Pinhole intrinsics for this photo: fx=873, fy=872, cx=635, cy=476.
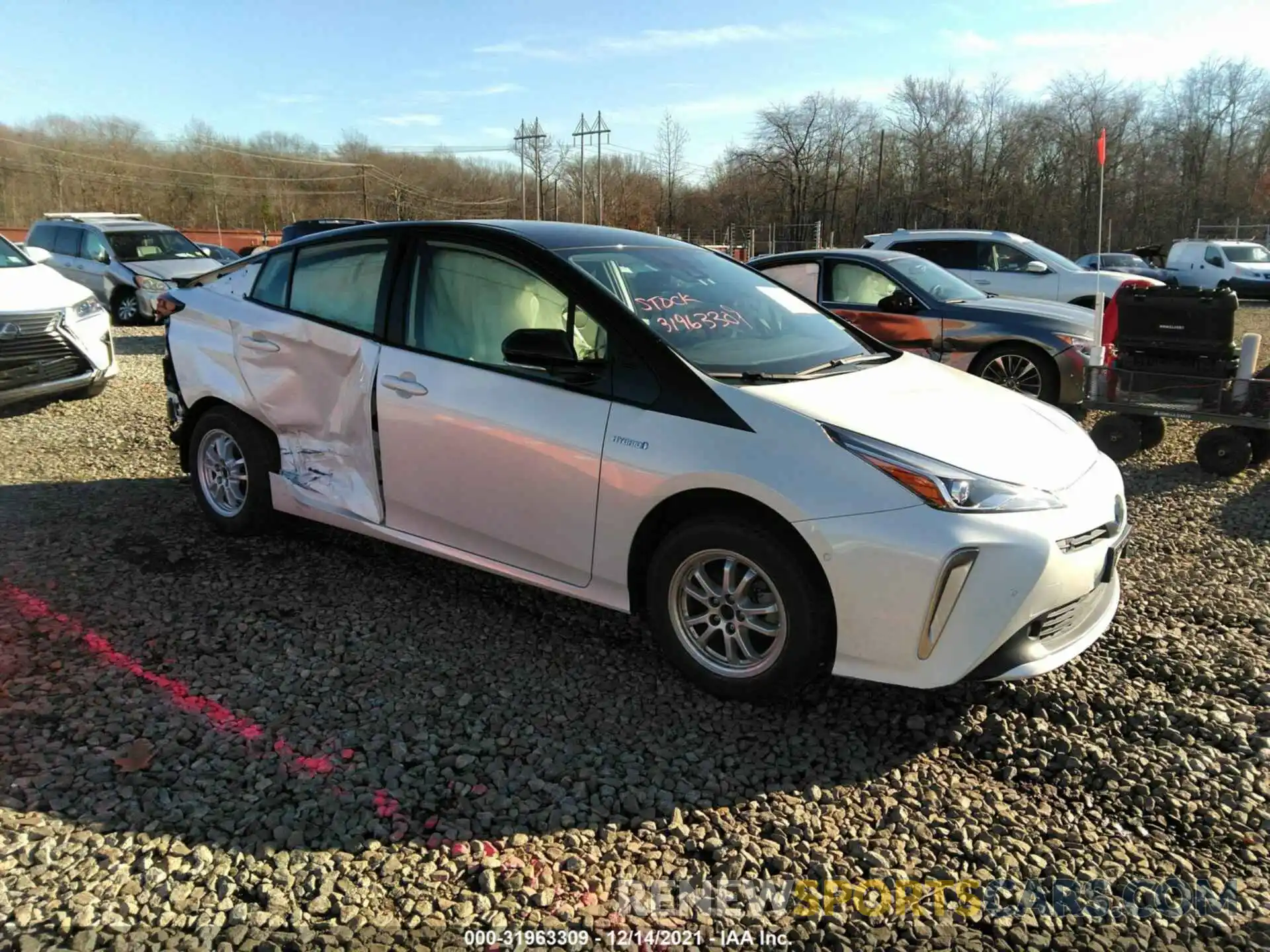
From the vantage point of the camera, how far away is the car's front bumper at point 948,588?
275 centimetres

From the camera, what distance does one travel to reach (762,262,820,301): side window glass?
8.64 metres

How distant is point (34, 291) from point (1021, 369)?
8.96 meters

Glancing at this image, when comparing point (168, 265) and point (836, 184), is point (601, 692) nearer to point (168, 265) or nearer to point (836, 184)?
point (168, 265)

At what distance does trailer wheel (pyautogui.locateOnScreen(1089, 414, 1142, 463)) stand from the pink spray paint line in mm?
6442

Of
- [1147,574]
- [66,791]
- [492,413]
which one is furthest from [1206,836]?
[66,791]

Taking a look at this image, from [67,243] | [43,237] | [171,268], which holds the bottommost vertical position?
[171,268]

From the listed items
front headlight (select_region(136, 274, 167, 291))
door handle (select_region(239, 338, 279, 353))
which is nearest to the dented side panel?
door handle (select_region(239, 338, 279, 353))

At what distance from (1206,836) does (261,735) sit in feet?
9.97

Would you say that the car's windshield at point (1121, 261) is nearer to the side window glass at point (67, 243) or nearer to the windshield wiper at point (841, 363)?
the side window glass at point (67, 243)

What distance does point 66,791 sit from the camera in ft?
8.82

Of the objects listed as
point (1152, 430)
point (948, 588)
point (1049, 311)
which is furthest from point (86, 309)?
point (1152, 430)

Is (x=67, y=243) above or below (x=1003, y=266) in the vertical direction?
above

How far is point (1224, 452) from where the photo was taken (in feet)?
21.7

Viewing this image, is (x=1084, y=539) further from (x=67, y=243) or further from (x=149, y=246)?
(x=67, y=243)
